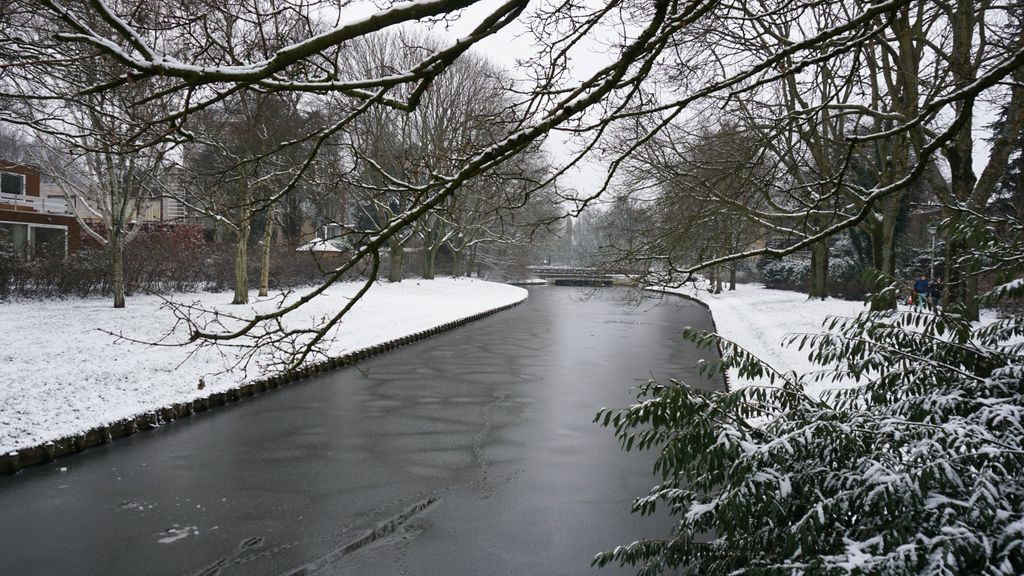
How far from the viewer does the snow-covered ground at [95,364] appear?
8.54 m

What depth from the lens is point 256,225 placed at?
40.1 meters

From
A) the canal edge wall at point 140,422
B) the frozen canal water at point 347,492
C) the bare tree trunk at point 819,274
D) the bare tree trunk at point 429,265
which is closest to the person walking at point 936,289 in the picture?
the bare tree trunk at point 819,274

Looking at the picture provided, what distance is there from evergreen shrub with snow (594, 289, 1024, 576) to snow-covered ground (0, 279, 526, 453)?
2.53 meters

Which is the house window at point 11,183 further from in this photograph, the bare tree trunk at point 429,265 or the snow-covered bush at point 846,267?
the snow-covered bush at point 846,267

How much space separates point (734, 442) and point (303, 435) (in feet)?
24.0

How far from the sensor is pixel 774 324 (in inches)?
827

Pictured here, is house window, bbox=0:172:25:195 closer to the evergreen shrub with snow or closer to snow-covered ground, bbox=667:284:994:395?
snow-covered ground, bbox=667:284:994:395

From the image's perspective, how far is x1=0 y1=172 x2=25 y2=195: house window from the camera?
1312 inches

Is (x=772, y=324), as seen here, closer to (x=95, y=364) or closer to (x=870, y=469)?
(x=95, y=364)

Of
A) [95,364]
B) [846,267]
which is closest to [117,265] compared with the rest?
[95,364]

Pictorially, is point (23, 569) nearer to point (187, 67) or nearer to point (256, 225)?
point (187, 67)

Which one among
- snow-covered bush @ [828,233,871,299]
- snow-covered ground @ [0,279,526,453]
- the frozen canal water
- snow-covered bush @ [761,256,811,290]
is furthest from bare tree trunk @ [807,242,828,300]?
the frozen canal water

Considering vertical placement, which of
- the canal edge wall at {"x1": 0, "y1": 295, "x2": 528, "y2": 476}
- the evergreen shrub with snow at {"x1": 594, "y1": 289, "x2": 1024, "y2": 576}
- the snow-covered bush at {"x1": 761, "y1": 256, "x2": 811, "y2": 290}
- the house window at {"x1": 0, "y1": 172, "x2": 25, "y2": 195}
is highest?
the house window at {"x1": 0, "y1": 172, "x2": 25, "y2": 195}

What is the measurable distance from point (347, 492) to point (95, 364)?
6641 mm
